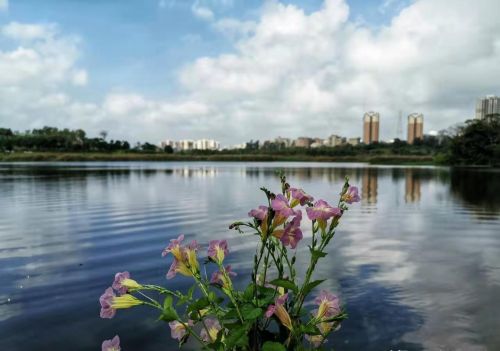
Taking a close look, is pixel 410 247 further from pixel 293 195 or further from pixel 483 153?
pixel 483 153

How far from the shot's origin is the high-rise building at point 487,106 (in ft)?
405

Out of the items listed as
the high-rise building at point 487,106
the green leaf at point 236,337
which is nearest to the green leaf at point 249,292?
the green leaf at point 236,337

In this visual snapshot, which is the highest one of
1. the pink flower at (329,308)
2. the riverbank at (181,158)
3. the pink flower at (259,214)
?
the pink flower at (259,214)

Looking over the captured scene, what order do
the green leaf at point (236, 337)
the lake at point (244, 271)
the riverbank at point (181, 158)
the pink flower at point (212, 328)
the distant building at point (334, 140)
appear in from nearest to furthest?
the green leaf at point (236, 337), the pink flower at point (212, 328), the lake at point (244, 271), the riverbank at point (181, 158), the distant building at point (334, 140)

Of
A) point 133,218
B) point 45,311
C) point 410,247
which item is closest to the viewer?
point 45,311

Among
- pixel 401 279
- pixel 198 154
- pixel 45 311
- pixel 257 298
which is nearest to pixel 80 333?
pixel 45 311

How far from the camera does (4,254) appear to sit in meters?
8.38

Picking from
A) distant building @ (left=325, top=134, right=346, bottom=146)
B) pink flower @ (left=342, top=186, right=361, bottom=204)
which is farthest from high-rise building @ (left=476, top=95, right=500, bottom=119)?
pink flower @ (left=342, top=186, right=361, bottom=204)

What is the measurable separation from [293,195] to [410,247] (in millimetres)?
8352

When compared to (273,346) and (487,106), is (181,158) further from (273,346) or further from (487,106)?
(273,346)

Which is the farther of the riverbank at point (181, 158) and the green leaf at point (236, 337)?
the riverbank at point (181, 158)

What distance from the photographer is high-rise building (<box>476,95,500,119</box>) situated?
12356cm

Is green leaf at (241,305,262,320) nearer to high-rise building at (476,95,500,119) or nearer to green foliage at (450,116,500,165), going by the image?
green foliage at (450,116,500,165)

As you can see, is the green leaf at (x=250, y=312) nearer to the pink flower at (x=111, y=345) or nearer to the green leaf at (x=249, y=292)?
the green leaf at (x=249, y=292)
